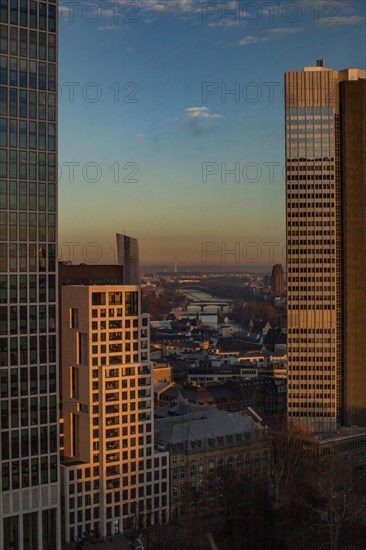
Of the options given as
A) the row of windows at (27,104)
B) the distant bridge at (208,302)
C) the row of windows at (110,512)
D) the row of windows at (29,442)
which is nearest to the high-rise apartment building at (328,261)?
the distant bridge at (208,302)

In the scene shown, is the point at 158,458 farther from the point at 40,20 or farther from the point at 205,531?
the point at 40,20

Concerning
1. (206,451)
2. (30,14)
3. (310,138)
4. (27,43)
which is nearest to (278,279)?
(310,138)

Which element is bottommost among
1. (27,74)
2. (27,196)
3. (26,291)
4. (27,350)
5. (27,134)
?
(27,350)

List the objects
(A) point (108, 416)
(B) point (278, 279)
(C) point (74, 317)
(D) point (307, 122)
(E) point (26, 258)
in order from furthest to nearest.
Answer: (B) point (278, 279) → (D) point (307, 122) → (C) point (74, 317) → (A) point (108, 416) → (E) point (26, 258)

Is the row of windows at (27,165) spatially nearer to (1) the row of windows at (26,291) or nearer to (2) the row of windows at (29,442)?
(1) the row of windows at (26,291)

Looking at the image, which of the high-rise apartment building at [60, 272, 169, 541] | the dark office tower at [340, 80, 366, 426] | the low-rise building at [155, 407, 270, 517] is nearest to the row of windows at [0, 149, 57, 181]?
the high-rise apartment building at [60, 272, 169, 541]

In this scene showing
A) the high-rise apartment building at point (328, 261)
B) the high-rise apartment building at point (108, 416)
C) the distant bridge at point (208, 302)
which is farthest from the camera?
the distant bridge at point (208, 302)

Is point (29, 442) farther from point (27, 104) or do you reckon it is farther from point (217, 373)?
point (217, 373)
